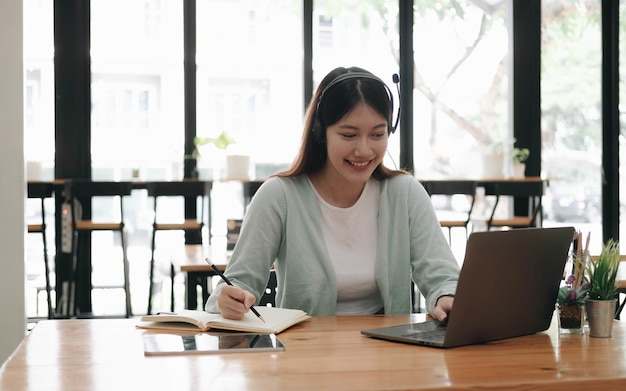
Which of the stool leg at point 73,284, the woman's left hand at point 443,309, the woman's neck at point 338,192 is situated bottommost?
the stool leg at point 73,284

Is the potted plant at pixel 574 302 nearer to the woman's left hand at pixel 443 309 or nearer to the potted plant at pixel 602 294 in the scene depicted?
the potted plant at pixel 602 294

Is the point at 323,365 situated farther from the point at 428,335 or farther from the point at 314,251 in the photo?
the point at 314,251

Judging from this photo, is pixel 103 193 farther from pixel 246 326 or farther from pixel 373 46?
pixel 246 326

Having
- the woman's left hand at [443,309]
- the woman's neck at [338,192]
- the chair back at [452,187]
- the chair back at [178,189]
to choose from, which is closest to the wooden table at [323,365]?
the woman's left hand at [443,309]

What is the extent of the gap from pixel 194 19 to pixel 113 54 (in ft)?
2.38

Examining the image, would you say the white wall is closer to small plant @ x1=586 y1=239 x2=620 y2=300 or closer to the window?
small plant @ x1=586 y1=239 x2=620 y2=300

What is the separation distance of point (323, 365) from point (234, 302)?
36cm

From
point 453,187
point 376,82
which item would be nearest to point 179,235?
point 453,187

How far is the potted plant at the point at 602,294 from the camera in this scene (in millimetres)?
1536

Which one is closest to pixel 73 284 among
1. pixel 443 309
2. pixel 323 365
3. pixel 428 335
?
pixel 443 309

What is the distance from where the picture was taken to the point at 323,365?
1268mm

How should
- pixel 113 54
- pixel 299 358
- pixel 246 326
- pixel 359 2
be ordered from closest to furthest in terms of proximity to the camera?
pixel 299 358 → pixel 246 326 → pixel 113 54 → pixel 359 2

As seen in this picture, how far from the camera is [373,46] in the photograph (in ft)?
22.5

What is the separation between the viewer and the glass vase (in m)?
1.56
